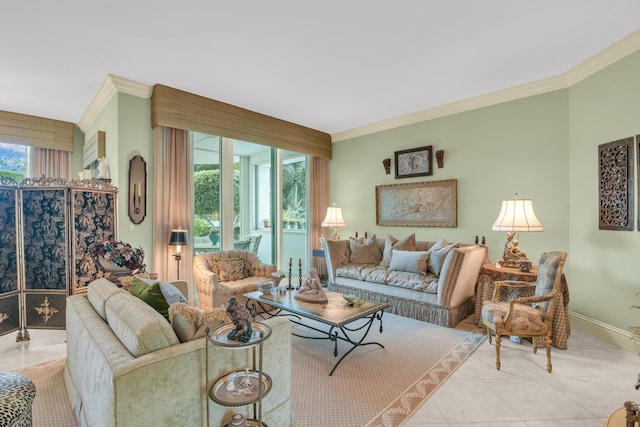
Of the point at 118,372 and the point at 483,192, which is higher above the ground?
the point at 483,192

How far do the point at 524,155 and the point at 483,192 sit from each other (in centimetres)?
69

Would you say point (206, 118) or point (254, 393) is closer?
point (254, 393)

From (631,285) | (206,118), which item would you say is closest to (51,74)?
(206,118)

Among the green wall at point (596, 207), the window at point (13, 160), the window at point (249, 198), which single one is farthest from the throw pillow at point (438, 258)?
the window at point (13, 160)

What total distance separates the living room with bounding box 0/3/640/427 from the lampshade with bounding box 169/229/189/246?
318 mm

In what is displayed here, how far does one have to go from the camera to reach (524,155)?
4.02 m

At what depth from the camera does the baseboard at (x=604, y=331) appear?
2.90 m

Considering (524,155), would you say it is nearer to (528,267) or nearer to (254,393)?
(528,267)

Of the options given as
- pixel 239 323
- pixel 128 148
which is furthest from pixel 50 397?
pixel 128 148

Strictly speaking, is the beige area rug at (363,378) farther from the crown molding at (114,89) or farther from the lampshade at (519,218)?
the crown molding at (114,89)

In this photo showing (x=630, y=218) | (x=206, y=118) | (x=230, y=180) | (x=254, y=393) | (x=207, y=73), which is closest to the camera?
(x=254, y=393)

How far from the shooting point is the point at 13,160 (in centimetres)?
511

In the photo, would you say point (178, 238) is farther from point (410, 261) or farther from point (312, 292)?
point (410, 261)

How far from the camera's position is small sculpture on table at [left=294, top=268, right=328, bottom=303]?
9.99 feet
